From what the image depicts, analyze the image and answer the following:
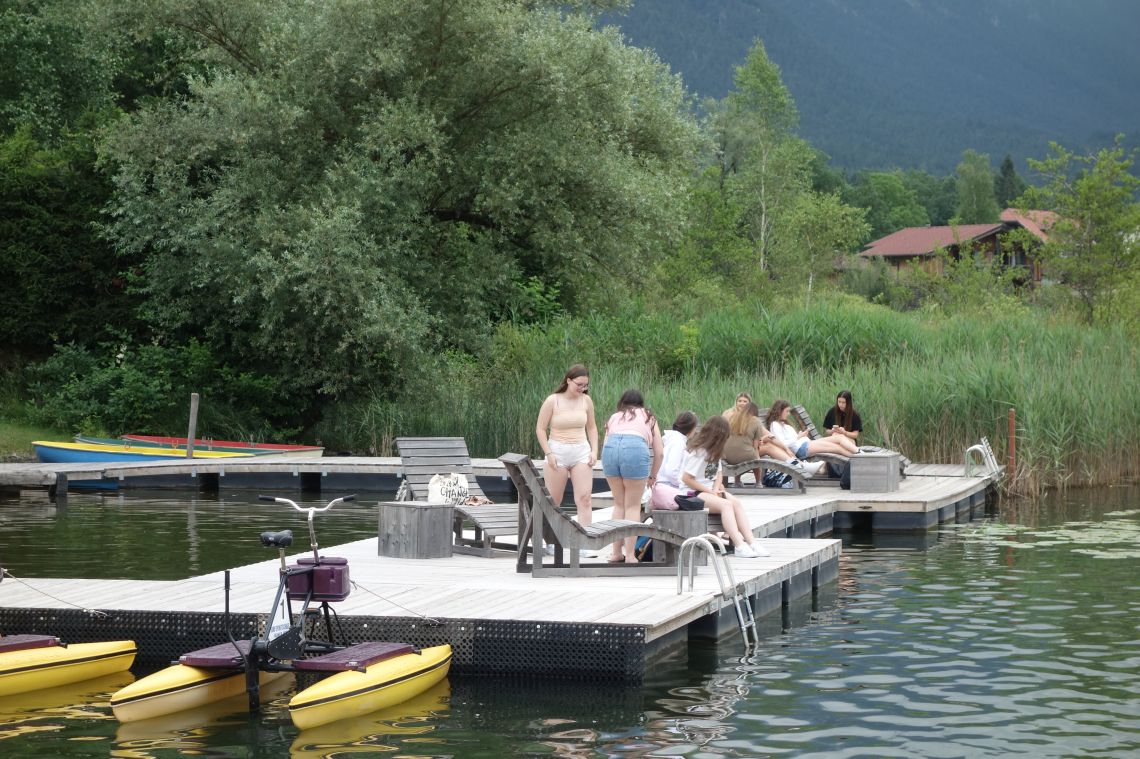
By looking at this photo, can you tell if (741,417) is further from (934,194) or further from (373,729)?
(934,194)

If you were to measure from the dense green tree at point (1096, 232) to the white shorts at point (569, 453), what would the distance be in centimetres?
2577

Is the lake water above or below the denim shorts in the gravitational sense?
below

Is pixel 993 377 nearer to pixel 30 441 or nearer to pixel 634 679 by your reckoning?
pixel 634 679

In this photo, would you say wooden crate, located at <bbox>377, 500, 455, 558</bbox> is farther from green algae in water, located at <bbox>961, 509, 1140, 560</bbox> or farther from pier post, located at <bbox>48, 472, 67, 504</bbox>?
pier post, located at <bbox>48, 472, 67, 504</bbox>

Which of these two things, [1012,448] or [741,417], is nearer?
[741,417]

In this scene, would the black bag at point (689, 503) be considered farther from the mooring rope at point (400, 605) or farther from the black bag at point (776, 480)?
the black bag at point (776, 480)

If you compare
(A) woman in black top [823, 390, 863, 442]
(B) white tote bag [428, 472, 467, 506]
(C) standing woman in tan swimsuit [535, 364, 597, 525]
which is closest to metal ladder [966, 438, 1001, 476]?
(A) woman in black top [823, 390, 863, 442]

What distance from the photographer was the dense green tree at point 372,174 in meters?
25.8

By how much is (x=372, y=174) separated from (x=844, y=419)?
10.5 m

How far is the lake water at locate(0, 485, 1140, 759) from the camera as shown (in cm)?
801

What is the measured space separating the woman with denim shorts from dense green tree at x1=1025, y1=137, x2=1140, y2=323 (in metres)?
25.7

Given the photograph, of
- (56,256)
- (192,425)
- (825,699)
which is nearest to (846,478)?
(825,699)

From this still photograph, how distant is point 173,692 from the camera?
8.63 metres

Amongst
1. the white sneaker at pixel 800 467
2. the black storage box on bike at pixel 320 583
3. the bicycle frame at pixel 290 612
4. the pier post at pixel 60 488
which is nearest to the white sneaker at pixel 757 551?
the bicycle frame at pixel 290 612
